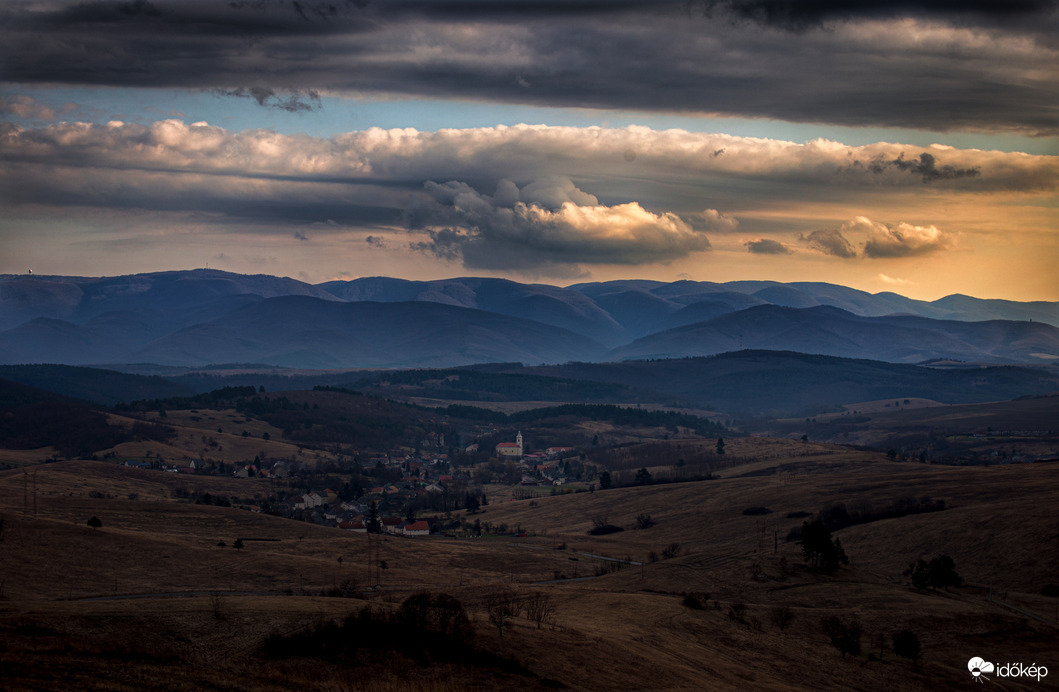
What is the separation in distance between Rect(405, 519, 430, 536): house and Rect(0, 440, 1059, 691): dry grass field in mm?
11079

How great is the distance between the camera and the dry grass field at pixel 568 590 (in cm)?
4591

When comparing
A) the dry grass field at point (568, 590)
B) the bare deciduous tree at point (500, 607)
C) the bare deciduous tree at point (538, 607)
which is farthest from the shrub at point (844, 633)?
the bare deciduous tree at point (500, 607)

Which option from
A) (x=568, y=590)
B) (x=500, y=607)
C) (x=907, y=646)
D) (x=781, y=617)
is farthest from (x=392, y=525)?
(x=907, y=646)

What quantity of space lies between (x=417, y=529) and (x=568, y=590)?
74.1 metres

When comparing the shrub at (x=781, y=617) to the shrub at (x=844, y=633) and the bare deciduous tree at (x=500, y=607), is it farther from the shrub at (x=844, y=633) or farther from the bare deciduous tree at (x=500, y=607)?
the bare deciduous tree at (x=500, y=607)

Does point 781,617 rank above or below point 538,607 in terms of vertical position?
below

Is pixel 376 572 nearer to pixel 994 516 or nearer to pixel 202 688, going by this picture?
pixel 202 688

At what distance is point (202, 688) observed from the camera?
1522 inches

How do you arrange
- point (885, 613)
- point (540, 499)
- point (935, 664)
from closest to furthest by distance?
point (935, 664) < point (885, 613) < point (540, 499)

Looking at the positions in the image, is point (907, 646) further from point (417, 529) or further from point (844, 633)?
point (417, 529)

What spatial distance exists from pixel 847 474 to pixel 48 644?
151 meters

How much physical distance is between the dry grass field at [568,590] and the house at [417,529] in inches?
436

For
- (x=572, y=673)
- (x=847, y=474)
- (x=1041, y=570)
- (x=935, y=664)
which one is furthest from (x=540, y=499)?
(x=572, y=673)

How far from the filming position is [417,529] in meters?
151
